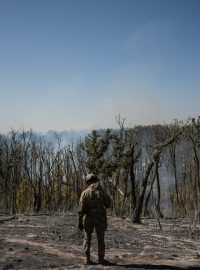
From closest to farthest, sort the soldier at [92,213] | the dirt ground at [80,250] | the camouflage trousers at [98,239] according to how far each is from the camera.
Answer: the camouflage trousers at [98,239]
the soldier at [92,213]
the dirt ground at [80,250]

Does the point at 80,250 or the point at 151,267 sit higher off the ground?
the point at 80,250

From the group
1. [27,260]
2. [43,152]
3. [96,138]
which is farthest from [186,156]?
[27,260]

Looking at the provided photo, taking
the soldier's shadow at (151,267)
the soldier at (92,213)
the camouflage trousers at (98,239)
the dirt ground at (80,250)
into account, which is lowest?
the soldier's shadow at (151,267)

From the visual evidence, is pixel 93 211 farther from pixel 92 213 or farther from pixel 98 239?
pixel 98 239

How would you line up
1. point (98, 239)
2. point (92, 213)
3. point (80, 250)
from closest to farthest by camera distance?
point (98, 239)
point (92, 213)
point (80, 250)

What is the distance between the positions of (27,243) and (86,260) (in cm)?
501

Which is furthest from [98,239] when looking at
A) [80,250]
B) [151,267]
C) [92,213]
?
[80,250]

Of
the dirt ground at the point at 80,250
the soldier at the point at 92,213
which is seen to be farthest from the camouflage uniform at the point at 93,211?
the dirt ground at the point at 80,250

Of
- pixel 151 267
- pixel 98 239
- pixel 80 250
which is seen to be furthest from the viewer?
pixel 80 250

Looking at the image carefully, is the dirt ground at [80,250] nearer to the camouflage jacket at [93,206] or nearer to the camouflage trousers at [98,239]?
the camouflage trousers at [98,239]

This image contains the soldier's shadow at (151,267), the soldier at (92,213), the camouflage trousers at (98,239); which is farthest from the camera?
the soldier at (92,213)

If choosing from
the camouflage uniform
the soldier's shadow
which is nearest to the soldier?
the camouflage uniform

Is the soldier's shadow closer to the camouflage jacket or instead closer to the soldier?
the soldier

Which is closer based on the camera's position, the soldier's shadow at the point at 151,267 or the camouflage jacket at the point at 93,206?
the soldier's shadow at the point at 151,267
